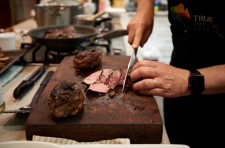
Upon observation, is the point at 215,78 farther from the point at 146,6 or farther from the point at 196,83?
the point at 146,6

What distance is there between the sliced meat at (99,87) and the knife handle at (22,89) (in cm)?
27

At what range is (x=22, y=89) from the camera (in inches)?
35.1

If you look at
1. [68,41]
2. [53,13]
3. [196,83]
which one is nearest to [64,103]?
[196,83]

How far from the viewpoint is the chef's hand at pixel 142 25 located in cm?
109

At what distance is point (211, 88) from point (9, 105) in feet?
2.24

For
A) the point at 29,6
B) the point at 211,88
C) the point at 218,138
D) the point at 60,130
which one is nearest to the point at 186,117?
the point at 218,138

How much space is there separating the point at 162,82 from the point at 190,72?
0.32ft

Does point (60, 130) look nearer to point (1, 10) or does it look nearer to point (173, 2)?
point (173, 2)

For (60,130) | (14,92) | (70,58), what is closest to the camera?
(60,130)

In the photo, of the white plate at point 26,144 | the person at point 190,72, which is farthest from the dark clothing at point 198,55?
the white plate at point 26,144

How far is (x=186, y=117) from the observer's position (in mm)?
1217

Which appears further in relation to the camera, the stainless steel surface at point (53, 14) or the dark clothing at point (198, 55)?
the stainless steel surface at point (53, 14)

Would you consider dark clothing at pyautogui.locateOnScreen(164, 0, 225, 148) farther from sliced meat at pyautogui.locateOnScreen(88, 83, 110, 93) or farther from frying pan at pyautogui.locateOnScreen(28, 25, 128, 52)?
sliced meat at pyautogui.locateOnScreen(88, 83, 110, 93)

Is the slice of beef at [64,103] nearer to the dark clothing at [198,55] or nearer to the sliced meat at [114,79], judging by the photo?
the sliced meat at [114,79]
